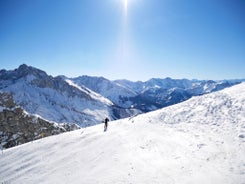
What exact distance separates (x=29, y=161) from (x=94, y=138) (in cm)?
884

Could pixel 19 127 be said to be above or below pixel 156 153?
above

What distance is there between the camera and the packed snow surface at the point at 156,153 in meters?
19.1

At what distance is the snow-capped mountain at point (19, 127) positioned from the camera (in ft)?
375

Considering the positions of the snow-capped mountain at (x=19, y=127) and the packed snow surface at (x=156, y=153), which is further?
the snow-capped mountain at (x=19, y=127)

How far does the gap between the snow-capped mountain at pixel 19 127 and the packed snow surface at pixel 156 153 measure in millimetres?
83733

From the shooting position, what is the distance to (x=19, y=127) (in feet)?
432

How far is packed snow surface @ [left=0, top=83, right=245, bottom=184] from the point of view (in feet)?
62.7

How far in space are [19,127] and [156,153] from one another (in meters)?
126

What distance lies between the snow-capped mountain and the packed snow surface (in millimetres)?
83733

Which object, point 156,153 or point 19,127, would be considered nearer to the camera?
point 156,153

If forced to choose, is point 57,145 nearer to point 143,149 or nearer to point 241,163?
point 143,149

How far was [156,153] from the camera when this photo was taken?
23.5 metres

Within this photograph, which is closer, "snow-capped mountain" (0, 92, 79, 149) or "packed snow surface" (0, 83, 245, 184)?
"packed snow surface" (0, 83, 245, 184)

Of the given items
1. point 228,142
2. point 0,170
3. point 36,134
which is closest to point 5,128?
point 36,134
